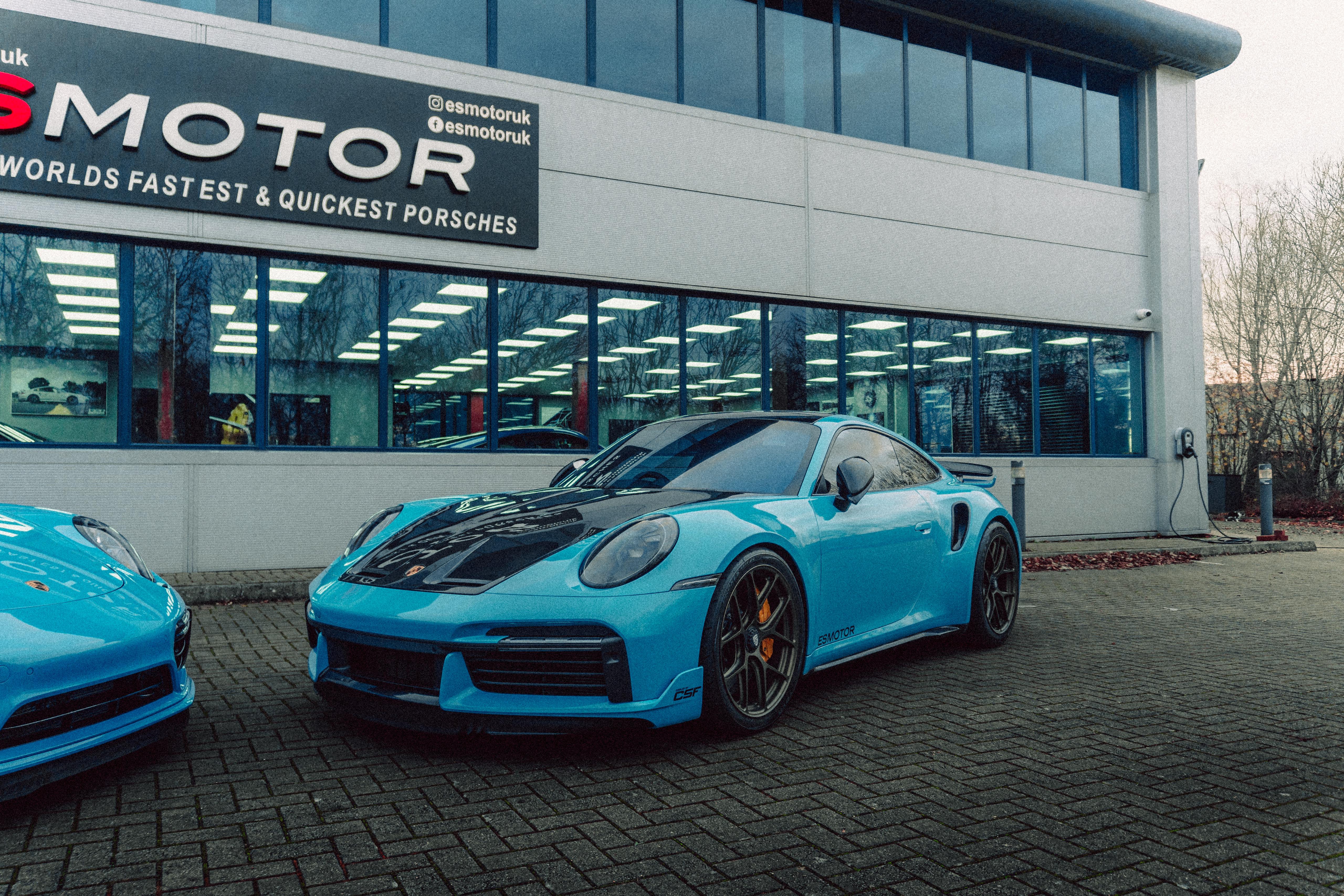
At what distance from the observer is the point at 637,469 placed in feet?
15.7

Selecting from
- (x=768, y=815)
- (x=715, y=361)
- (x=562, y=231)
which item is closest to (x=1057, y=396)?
(x=715, y=361)

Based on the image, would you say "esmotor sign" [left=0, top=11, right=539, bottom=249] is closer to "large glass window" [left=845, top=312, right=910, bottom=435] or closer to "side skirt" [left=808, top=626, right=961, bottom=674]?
"large glass window" [left=845, top=312, right=910, bottom=435]

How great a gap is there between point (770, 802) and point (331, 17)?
31.3ft

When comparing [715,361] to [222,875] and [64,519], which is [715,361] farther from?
[222,875]

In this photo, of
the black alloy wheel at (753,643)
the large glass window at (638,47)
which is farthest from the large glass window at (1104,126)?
the black alloy wheel at (753,643)

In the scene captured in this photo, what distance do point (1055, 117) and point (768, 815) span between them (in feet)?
46.7

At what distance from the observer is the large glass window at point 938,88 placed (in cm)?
1339

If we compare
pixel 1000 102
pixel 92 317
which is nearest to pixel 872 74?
pixel 1000 102

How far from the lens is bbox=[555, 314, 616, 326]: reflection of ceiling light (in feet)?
35.5

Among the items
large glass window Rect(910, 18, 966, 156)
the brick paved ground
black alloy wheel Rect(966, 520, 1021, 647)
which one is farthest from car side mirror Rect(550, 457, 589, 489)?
large glass window Rect(910, 18, 966, 156)

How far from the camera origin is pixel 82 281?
867cm

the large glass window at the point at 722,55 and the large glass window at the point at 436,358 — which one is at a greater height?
the large glass window at the point at 722,55

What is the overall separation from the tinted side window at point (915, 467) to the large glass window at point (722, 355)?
5.92 meters

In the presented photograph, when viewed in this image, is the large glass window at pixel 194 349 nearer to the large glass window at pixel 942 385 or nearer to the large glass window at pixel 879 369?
the large glass window at pixel 879 369
